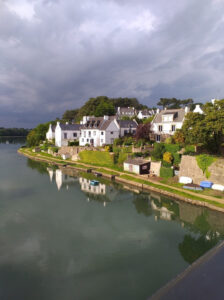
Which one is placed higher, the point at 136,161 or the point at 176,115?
the point at 176,115

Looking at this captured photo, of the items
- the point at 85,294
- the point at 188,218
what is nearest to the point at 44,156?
the point at 188,218

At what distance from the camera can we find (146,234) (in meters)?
17.8

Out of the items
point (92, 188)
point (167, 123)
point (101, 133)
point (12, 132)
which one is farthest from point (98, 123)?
point (12, 132)

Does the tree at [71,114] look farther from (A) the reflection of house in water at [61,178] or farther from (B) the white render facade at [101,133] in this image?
(A) the reflection of house in water at [61,178]

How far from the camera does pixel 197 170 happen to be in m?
27.9

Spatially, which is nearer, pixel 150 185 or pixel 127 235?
pixel 127 235

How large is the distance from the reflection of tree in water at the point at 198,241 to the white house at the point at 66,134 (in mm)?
43817

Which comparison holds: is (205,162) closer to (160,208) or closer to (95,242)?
(160,208)

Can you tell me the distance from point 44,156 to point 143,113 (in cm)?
3924

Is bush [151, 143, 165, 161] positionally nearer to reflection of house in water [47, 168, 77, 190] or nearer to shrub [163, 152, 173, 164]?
shrub [163, 152, 173, 164]

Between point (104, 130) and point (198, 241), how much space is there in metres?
34.6

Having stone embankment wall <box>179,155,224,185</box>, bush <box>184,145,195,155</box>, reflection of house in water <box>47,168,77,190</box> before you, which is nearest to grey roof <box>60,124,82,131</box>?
reflection of house in water <box>47,168,77,190</box>

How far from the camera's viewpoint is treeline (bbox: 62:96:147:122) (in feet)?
224

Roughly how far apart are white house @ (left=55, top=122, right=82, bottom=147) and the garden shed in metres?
26.8
